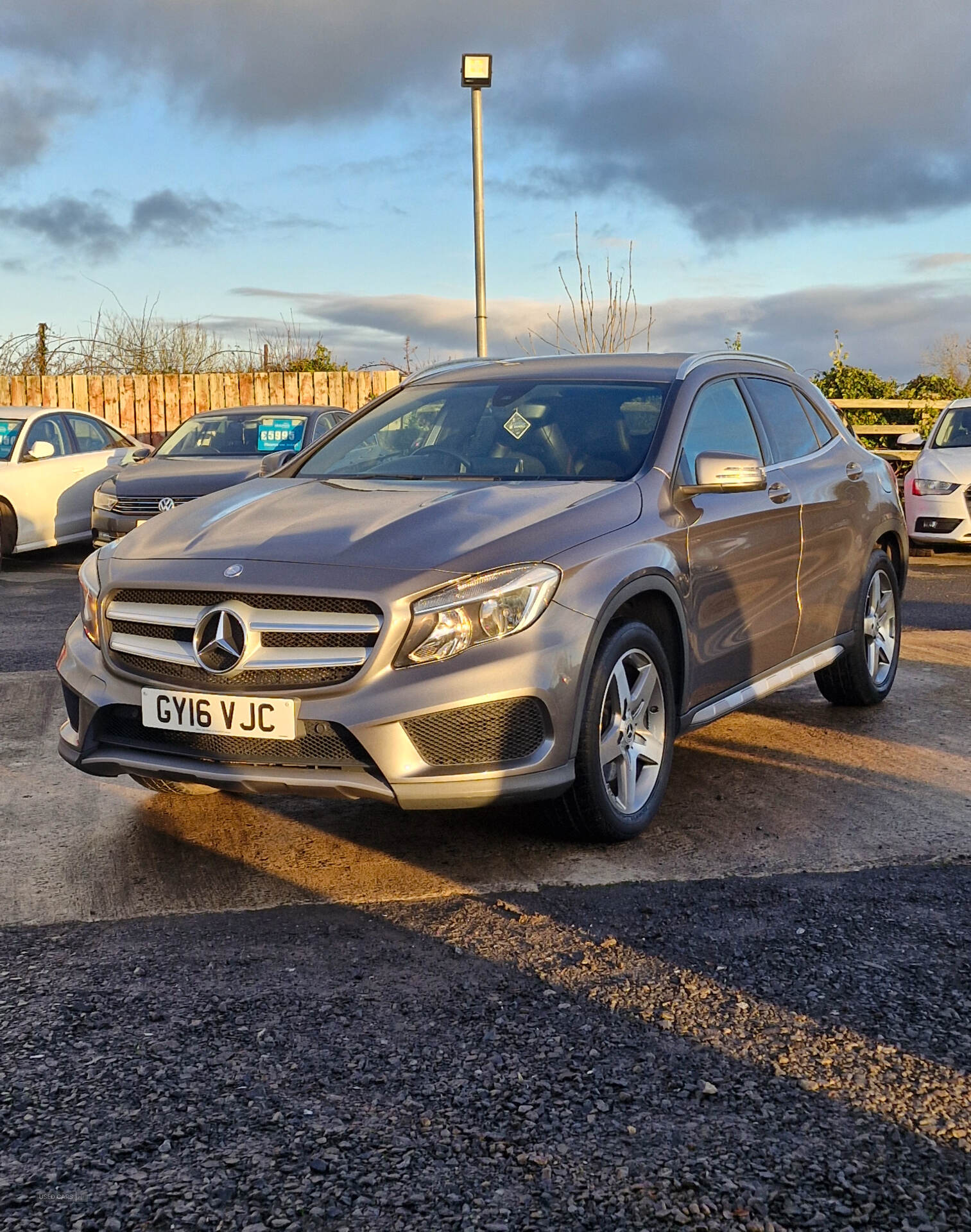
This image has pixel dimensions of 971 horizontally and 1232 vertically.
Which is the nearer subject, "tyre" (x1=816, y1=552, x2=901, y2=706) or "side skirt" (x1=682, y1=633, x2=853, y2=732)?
"side skirt" (x1=682, y1=633, x2=853, y2=732)

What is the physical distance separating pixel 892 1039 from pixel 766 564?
107 inches

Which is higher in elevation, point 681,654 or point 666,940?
point 681,654

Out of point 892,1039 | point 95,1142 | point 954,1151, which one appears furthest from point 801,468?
point 95,1142

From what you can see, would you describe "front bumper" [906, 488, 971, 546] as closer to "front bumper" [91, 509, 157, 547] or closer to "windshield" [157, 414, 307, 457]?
"windshield" [157, 414, 307, 457]

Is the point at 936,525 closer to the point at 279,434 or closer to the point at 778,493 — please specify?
the point at 279,434

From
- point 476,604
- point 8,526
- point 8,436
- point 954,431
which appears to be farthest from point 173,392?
point 476,604

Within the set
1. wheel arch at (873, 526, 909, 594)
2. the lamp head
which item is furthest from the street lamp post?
wheel arch at (873, 526, 909, 594)

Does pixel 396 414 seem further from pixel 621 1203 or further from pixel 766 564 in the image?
pixel 621 1203

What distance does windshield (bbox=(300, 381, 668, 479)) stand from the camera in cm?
516

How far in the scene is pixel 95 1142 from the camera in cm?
263

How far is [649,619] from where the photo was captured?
4.75 meters

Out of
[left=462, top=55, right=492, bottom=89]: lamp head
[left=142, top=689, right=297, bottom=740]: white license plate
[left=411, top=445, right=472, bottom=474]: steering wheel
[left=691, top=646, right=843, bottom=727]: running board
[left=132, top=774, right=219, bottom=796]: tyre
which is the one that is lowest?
[left=132, top=774, right=219, bottom=796]: tyre

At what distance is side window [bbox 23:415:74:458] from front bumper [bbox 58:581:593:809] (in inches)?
425

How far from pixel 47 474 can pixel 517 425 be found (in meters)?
10.0
